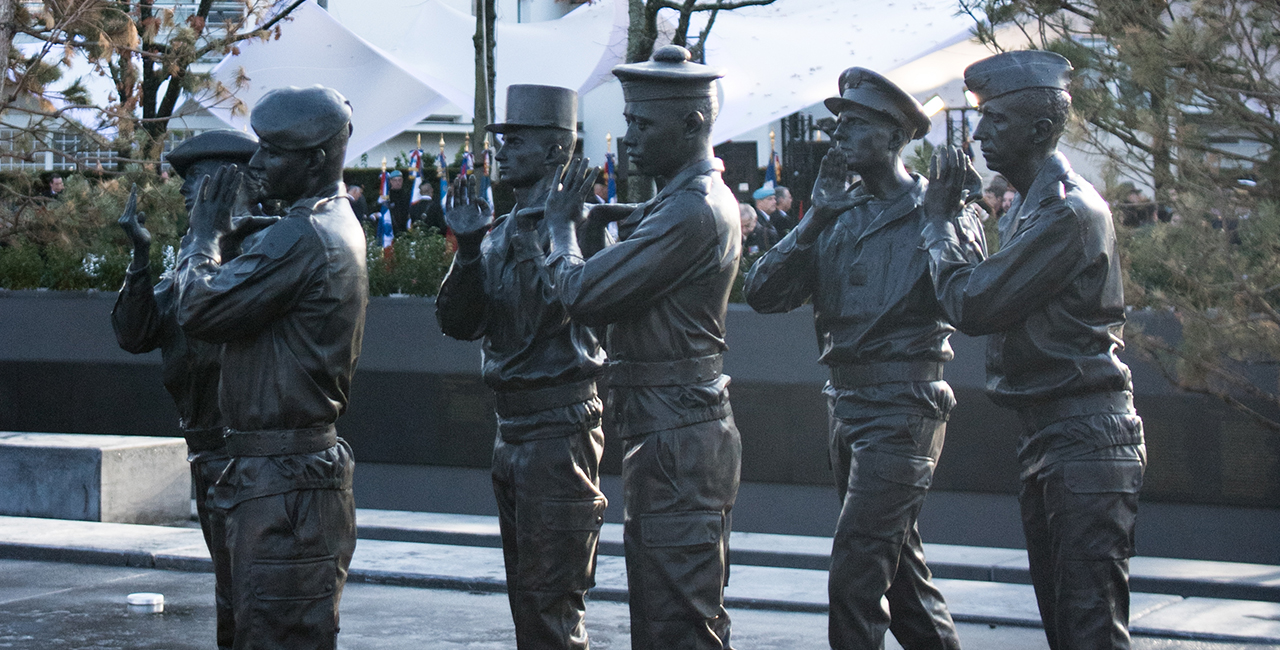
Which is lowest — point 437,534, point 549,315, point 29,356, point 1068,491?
point 437,534

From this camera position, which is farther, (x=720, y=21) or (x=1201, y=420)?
(x=720, y=21)

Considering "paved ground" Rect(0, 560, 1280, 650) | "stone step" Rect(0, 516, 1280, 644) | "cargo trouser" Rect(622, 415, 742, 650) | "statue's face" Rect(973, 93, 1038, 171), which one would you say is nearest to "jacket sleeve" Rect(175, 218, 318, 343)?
"cargo trouser" Rect(622, 415, 742, 650)

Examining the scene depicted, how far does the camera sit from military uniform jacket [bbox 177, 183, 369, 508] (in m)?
4.27

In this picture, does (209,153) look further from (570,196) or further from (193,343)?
(570,196)

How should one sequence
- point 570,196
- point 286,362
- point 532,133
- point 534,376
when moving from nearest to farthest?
1. point 286,362
2. point 570,196
3. point 534,376
4. point 532,133

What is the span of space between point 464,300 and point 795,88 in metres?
12.2

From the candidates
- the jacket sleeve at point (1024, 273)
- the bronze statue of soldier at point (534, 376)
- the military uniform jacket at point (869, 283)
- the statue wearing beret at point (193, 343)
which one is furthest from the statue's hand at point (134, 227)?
the jacket sleeve at point (1024, 273)

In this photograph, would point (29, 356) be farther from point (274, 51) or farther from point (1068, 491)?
point (1068, 491)

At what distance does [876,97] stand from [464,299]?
5.73 ft

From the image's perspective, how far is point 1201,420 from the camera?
353 inches

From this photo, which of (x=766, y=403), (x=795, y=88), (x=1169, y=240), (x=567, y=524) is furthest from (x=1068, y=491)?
(x=795, y=88)

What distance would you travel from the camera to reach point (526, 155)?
5.53m

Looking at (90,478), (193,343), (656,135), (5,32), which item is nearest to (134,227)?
(193,343)

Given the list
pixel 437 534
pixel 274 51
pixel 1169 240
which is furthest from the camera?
pixel 274 51
